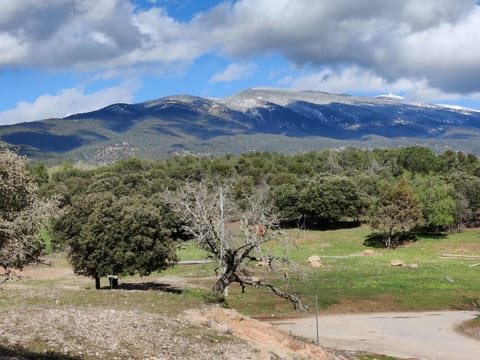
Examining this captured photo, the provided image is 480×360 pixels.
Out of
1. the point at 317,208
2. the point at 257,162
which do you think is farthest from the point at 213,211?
the point at 257,162

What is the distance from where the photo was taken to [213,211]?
3070cm

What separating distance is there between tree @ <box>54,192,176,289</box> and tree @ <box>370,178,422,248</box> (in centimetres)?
4637

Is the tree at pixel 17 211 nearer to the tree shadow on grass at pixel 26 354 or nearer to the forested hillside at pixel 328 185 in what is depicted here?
the tree shadow on grass at pixel 26 354

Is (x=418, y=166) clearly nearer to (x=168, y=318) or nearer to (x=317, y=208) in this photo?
(x=317, y=208)

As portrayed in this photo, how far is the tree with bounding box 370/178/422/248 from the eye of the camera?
270 feet

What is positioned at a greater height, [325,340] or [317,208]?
[317,208]

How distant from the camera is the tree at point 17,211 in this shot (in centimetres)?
2044

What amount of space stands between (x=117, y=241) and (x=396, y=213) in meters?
51.2

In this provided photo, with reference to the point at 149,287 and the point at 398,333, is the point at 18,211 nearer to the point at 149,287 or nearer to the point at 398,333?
the point at 398,333

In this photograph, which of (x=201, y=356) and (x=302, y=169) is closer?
(x=201, y=356)

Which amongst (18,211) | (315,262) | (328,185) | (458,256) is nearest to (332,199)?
(328,185)

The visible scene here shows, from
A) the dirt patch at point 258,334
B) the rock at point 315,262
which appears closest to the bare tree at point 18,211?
the dirt patch at point 258,334

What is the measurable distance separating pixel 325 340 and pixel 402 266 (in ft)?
112

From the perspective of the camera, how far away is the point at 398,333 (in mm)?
37625
